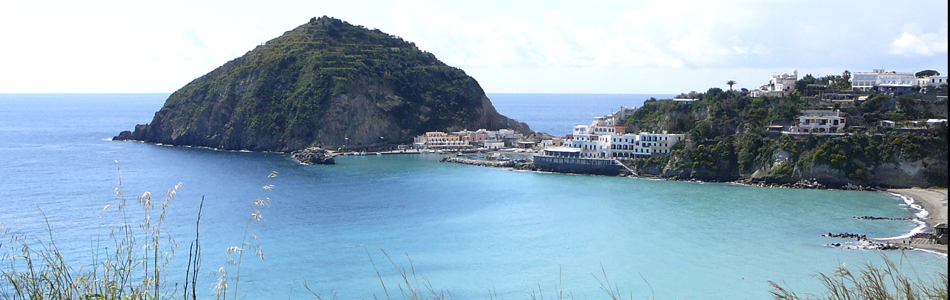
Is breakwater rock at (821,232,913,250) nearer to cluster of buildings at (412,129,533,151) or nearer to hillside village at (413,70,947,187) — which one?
hillside village at (413,70,947,187)

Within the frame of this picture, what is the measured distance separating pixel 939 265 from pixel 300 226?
18.6 m

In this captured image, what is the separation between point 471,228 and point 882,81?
30.2 meters

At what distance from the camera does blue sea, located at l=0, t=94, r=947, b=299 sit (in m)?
17.8

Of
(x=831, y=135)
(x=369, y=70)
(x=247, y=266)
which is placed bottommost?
(x=247, y=266)

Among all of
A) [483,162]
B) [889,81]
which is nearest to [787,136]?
[889,81]

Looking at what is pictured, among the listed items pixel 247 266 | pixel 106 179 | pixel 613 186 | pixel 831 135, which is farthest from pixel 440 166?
pixel 247 266

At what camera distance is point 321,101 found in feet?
185

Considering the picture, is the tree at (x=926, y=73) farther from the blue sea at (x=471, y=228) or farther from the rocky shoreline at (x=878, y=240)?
the blue sea at (x=471, y=228)

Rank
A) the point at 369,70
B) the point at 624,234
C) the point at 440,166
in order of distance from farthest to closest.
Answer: the point at 369,70
the point at 440,166
the point at 624,234

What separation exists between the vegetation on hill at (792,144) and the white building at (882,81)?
1.55m

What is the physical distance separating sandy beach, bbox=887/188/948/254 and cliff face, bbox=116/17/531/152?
35687mm

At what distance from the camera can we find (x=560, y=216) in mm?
27000

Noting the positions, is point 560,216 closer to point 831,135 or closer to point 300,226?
point 300,226

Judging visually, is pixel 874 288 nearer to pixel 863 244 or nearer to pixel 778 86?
pixel 863 244
